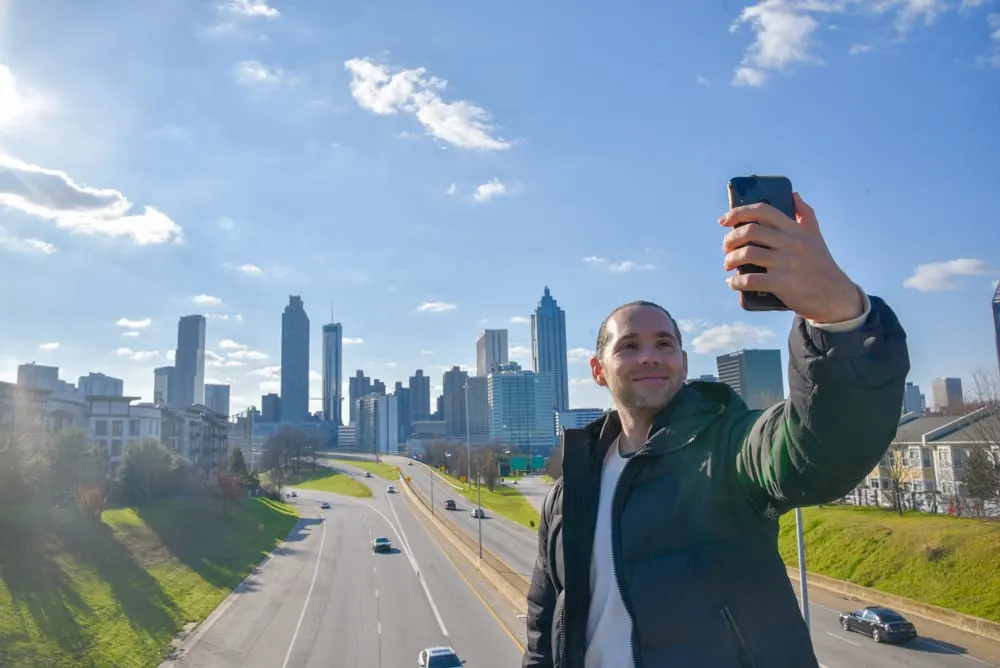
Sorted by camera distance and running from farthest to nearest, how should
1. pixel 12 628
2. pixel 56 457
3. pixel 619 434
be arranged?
pixel 56 457 → pixel 12 628 → pixel 619 434

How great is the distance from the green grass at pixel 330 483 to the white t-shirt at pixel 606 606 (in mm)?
100097

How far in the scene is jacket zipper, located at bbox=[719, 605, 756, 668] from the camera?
2.13m

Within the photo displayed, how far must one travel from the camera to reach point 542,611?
3117 mm

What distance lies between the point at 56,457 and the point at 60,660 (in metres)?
28.0

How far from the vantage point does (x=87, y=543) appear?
38812mm

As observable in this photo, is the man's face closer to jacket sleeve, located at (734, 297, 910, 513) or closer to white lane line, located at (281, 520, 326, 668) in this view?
jacket sleeve, located at (734, 297, 910, 513)

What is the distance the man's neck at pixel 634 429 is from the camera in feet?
→ 8.77

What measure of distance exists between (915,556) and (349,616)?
25.6 meters

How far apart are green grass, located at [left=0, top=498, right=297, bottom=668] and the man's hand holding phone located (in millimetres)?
28446

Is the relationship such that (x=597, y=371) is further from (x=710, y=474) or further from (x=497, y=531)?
(x=497, y=531)

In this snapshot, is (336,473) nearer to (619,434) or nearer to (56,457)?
(56,457)

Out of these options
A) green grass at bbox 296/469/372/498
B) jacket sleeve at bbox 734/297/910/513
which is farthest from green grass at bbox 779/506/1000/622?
green grass at bbox 296/469/372/498

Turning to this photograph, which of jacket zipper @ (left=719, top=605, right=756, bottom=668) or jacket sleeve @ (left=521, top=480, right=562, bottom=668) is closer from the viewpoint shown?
jacket zipper @ (left=719, top=605, right=756, bottom=668)

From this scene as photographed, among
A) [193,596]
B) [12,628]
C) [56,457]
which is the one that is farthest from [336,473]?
[12,628]
